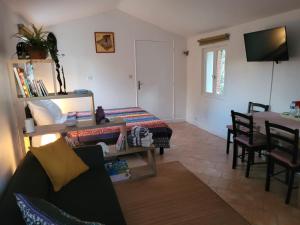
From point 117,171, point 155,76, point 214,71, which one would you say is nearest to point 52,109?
point 117,171

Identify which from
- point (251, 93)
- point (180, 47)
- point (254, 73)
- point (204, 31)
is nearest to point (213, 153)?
point (251, 93)

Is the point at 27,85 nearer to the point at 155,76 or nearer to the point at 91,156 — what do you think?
the point at 91,156

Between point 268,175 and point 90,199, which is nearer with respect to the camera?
point 90,199

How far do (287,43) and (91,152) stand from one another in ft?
9.58

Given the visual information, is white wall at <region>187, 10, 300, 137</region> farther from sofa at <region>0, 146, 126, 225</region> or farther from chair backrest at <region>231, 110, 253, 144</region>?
sofa at <region>0, 146, 126, 225</region>

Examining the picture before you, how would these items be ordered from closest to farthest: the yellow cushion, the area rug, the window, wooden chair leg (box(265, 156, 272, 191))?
the yellow cushion < the area rug < wooden chair leg (box(265, 156, 272, 191)) < the window

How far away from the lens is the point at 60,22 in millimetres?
4539

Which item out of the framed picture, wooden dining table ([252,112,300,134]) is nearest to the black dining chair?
wooden dining table ([252,112,300,134])

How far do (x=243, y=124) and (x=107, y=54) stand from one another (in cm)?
340

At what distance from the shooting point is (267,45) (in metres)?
3.12

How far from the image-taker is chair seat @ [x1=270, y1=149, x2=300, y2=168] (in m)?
2.23

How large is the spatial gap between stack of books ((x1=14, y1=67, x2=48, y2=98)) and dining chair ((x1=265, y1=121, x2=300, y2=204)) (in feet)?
8.17

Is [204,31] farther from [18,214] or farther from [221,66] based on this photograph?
[18,214]

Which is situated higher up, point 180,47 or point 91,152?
point 180,47
